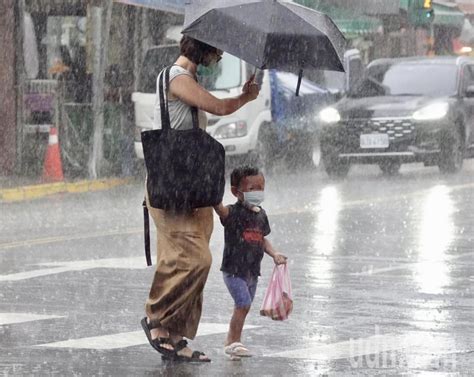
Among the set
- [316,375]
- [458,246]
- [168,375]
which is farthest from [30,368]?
[458,246]

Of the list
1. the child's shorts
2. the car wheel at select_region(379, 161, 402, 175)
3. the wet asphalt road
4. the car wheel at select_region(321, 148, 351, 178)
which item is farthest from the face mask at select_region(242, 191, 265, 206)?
the car wheel at select_region(379, 161, 402, 175)

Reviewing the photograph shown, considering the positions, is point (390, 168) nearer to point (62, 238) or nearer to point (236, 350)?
point (62, 238)

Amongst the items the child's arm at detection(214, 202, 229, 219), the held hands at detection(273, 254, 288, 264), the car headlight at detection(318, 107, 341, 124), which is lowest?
the car headlight at detection(318, 107, 341, 124)

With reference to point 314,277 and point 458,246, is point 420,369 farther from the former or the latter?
point 458,246

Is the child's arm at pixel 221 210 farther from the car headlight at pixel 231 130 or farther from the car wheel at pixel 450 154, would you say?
the car wheel at pixel 450 154

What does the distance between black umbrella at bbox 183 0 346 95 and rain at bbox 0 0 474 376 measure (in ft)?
0.04

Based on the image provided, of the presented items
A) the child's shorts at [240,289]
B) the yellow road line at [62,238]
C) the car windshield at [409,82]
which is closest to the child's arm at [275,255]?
the child's shorts at [240,289]

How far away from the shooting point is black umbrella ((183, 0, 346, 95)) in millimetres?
8219

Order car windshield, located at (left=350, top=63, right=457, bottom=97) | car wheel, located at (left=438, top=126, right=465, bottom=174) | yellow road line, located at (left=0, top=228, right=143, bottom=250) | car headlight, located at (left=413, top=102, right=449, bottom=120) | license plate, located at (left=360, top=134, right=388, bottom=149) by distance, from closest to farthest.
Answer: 1. yellow road line, located at (left=0, top=228, right=143, bottom=250)
2. license plate, located at (left=360, top=134, right=388, bottom=149)
3. car headlight, located at (left=413, top=102, right=449, bottom=120)
4. car wheel, located at (left=438, top=126, right=465, bottom=174)
5. car windshield, located at (left=350, top=63, right=457, bottom=97)

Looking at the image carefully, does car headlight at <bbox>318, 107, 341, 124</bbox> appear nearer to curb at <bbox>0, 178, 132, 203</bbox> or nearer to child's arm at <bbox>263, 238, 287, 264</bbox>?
curb at <bbox>0, 178, 132, 203</bbox>

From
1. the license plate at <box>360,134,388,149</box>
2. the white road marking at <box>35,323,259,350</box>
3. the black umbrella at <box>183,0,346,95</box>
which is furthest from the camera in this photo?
the license plate at <box>360,134,388,149</box>

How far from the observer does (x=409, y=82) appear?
80.0 feet

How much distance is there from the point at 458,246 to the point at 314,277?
256 centimetres

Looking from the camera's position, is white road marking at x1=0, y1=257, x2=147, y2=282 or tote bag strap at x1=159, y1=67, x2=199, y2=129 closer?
tote bag strap at x1=159, y1=67, x2=199, y2=129
